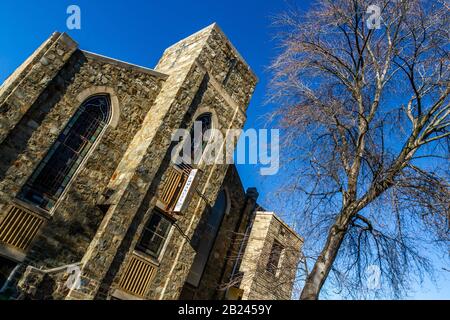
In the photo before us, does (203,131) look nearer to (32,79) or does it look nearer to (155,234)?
(155,234)

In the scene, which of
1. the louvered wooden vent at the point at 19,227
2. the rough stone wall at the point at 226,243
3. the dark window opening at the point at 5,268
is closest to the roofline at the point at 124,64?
the louvered wooden vent at the point at 19,227

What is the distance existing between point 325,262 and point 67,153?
8014 millimetres

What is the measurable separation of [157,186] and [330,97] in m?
6.10

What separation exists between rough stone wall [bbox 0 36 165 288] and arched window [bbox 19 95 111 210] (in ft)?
0.79

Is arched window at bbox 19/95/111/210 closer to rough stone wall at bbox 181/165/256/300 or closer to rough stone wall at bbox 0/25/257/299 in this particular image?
rough stone wall at bbox 0/25/257/299

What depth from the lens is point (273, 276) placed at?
16.5 meters

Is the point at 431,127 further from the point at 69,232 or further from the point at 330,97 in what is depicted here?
the point at 69,232

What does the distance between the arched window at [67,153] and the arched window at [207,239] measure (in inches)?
219

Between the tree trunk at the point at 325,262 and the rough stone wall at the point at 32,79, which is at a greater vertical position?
the rough stone wall at the point at 32,79

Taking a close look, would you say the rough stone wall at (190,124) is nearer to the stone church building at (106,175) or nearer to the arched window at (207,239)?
the stone church building at (106,175)

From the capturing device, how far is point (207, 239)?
14.5 meters

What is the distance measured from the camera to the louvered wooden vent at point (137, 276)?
31.4ft

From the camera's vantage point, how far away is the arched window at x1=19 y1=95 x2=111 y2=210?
30.0ft

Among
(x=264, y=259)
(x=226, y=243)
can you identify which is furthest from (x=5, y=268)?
(x=264, y=259)
